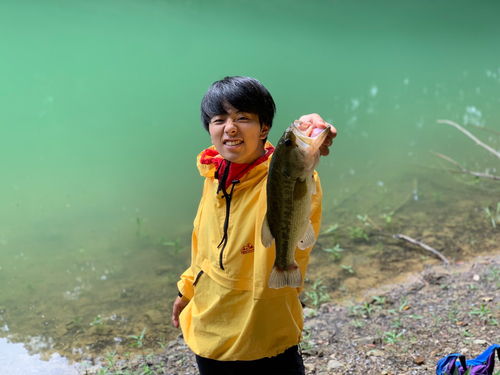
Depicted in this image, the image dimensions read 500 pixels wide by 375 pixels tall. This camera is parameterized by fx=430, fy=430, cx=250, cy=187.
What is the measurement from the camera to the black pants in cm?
156

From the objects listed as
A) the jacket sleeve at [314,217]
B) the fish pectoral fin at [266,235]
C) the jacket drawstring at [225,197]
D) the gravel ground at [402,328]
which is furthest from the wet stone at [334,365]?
the fish pectoral fin at [266,235]

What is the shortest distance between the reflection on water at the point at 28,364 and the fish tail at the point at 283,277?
Result: 253 cm

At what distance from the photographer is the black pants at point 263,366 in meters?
1.56

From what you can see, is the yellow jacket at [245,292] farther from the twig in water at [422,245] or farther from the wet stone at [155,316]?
the twig in water at [422,245]

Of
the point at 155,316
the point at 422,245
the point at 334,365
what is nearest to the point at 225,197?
the point at 334,365

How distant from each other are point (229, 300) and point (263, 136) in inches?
23.9

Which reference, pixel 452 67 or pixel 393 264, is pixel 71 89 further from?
pixel 452 67

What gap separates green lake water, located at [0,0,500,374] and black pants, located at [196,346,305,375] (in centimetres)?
215

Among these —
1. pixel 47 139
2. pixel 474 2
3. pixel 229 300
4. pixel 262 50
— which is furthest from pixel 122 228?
pixel 474 2

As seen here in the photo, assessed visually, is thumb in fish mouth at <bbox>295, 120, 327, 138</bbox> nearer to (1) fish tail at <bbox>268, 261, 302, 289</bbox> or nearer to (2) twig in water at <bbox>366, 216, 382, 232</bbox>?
(1) fish tail at <bbox>268, 261, 302, 289</bbox>

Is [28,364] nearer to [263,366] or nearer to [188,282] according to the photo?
[188,282]

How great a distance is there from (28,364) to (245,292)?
275 centimetres

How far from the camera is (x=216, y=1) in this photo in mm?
10742

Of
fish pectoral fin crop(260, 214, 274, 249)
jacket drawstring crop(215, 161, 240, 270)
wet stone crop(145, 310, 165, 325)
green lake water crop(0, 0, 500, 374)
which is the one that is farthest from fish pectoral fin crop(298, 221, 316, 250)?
wet stone crop(145, 310, 165, 325)
